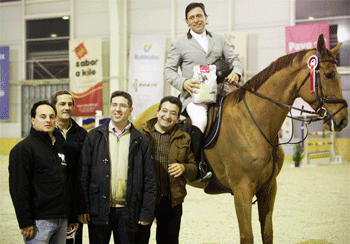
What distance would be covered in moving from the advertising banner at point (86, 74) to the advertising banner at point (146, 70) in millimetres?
1529

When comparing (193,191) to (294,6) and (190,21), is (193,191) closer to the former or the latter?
(190,21)

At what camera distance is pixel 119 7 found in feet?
48.5

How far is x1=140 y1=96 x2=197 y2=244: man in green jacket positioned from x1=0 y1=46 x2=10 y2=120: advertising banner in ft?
49.5

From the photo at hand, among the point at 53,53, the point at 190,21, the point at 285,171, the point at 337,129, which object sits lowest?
the point at 285,171

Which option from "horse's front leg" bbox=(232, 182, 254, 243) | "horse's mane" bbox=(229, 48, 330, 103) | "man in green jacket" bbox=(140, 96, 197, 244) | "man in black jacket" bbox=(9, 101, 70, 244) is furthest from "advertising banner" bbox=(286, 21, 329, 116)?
"man in black jacket" bbox=(9, 101, 70, 244)

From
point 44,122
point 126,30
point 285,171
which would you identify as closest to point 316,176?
point 285,171

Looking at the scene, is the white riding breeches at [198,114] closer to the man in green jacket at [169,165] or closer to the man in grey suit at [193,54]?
the man in grey suit at [193,54]

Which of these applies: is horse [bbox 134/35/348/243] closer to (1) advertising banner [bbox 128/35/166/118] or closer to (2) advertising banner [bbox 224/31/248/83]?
(2) advertising banner [bbox 224/31/248/83]

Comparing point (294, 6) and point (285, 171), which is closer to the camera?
point (285, 171)

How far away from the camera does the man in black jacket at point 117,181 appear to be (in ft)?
7.80

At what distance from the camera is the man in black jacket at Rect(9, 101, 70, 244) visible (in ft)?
7.15

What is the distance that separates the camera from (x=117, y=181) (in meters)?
2.43

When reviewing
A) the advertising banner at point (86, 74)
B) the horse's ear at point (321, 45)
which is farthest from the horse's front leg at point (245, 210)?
the advertising banner at point (86, 74)

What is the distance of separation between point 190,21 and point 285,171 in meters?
→ 8.17
